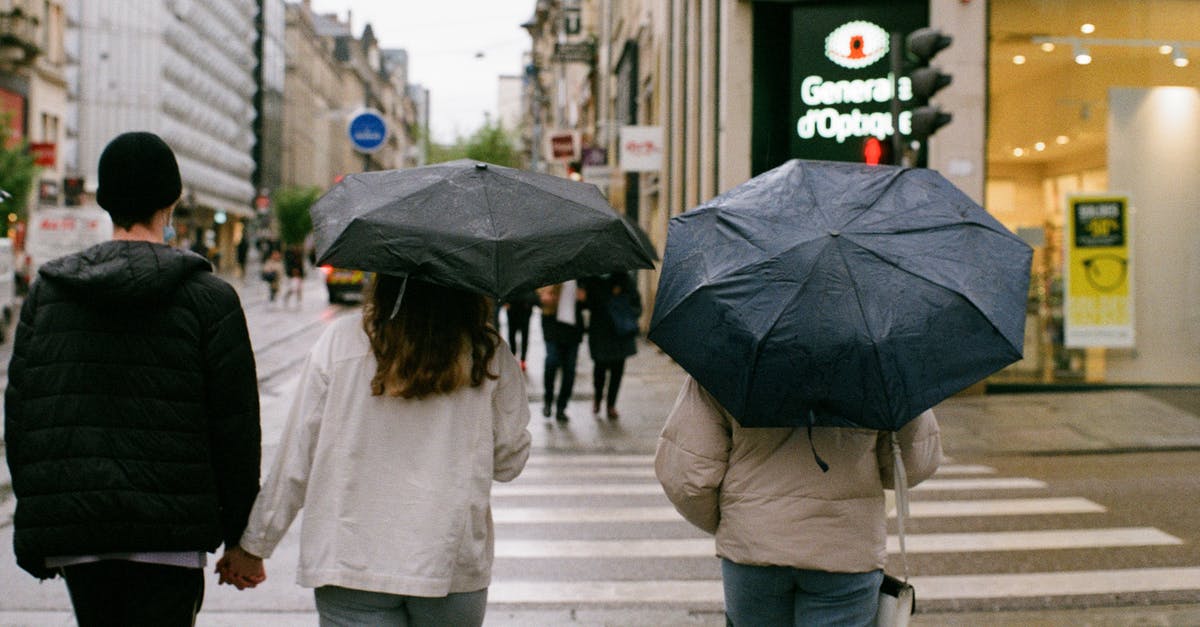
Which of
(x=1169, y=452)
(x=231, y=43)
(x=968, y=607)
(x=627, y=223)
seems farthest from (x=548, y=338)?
(x=231, y=43)

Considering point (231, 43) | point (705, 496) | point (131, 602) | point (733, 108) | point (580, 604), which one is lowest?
point (580, 604)

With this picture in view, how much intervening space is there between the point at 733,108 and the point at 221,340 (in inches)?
577

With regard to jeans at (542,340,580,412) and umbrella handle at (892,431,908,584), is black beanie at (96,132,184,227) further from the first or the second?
jeans at (542,340,580,412)

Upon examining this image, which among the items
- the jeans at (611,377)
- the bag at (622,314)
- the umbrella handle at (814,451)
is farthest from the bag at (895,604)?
the jeans at (611,377)

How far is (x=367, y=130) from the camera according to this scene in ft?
49.3

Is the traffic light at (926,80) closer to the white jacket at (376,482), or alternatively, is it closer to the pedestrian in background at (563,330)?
the pedestrian in background at (563,330)

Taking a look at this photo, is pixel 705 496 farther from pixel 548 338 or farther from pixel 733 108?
pixel 733 108

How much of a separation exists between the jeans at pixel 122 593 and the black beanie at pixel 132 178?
2.86 feet

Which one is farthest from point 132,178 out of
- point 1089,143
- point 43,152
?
point 43,152

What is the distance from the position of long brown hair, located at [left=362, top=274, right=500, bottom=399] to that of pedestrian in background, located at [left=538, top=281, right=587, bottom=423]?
27.9ft

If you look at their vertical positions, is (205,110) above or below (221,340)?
above

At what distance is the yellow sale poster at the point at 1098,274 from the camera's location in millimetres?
14945

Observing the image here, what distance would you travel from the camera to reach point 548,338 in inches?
484

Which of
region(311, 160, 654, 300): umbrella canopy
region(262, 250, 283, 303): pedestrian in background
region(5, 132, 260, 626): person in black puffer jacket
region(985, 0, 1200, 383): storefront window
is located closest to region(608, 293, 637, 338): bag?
region(985, 0, 1200, 383): storefront window
